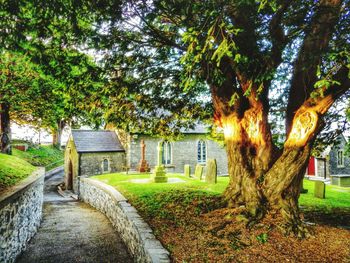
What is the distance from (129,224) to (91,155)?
659 inches

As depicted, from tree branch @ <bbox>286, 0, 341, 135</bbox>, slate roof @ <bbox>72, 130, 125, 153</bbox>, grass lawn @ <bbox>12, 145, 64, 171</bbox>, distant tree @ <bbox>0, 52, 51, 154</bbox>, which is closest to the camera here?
tree branch @ <bbox>286, 0, 341, 135</bbox>

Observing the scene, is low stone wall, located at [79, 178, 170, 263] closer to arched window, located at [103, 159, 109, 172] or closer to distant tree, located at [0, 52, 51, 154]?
distant tree, located at [0, 52, 51, 154]

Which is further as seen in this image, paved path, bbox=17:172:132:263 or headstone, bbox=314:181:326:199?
headstone, bbox=314:181:326:199

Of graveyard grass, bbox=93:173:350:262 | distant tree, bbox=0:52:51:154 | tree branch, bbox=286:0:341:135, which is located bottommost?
graveyard grass, bbox=93:173:350:262

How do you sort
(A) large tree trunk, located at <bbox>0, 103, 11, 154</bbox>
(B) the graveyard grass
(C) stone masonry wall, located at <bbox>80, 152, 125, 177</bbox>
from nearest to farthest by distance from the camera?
(B) the graveyard grass < (A) large tree trunk, located at <bbox>0, 103, 11, 154</bbox> < (C) stone masonry wall, located at <bbox>80, 152, 125, 177</bbox>

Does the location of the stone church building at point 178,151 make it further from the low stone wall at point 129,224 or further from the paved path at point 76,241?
the paved path at point 76,241

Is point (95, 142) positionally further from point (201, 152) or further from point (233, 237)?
point (233, 237)

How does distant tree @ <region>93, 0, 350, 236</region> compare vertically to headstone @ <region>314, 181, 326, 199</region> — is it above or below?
above

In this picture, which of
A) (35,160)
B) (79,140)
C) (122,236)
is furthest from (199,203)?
(35,160)

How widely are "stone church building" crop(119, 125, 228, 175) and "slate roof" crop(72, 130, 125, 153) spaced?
2.84 ft

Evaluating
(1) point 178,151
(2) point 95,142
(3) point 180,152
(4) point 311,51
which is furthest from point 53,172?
(4) point 311,51

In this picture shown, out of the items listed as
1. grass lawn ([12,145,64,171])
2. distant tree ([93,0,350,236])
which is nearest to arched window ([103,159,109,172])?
grass lawn ([12,145,64,171])

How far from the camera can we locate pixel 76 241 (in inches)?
376

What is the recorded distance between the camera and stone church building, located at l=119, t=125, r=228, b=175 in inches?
957
